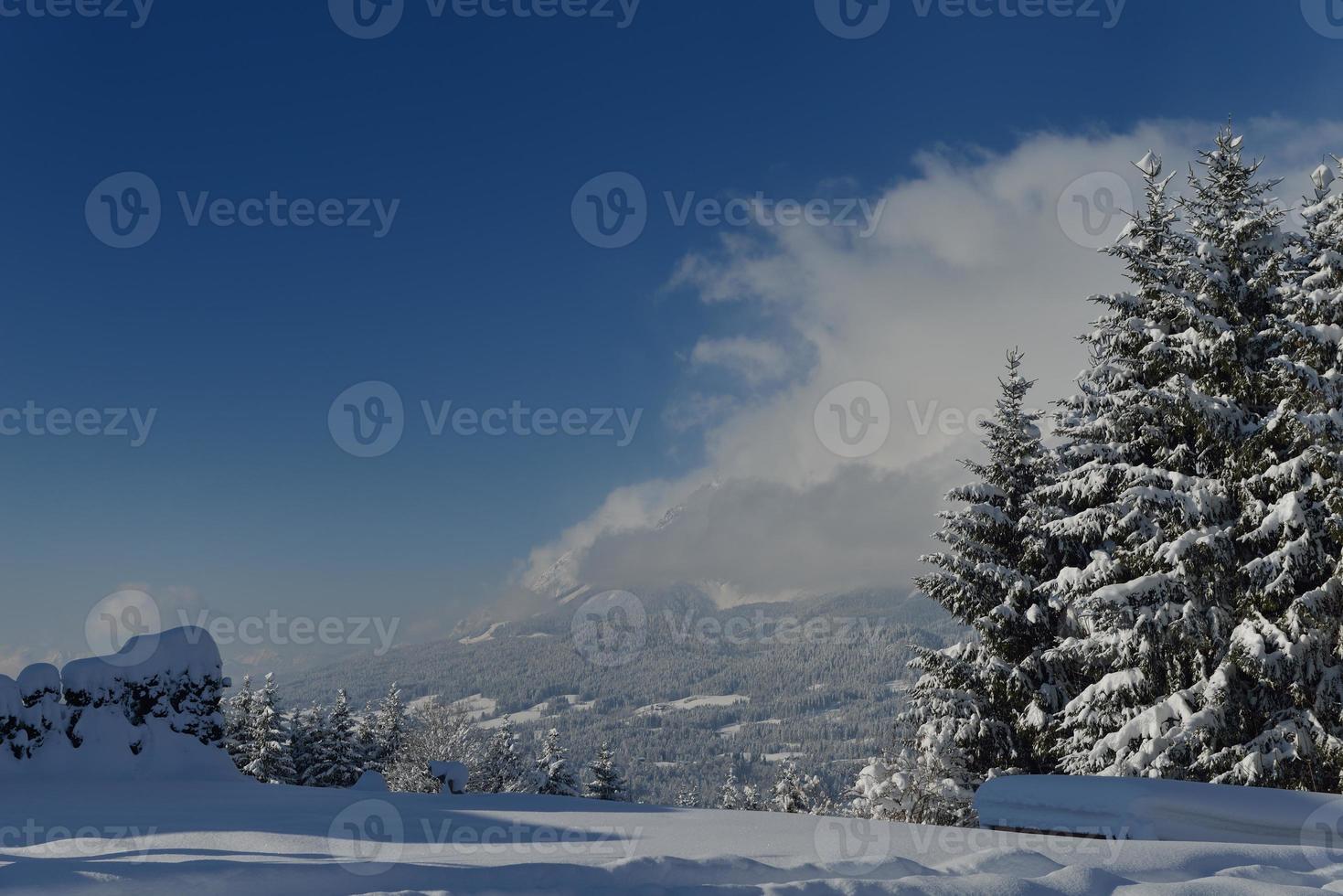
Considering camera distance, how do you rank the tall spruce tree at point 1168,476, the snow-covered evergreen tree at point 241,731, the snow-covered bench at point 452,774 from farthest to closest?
1. the snow-covered evergreen tree at point 241,731
2. the tall spruce tree at point 1168,476
3. the snow-covered bench at point 452,774

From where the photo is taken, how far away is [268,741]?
1359 inches

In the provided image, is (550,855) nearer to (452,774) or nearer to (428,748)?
(452,774)

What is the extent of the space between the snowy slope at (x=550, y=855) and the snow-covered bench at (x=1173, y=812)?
1.02 meters

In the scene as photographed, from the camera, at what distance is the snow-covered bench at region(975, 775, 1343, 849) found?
6.97 meters

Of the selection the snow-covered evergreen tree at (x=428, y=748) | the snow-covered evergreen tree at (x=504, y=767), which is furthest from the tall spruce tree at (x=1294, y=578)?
the snow-covered evergreen tree at (x=504, y=767)

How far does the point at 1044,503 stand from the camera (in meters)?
18.6

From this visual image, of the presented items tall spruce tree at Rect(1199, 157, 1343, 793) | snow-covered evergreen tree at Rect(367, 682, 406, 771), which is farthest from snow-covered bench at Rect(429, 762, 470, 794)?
snow-covered evergreen tree at Rect(367, 682, 406, 771)

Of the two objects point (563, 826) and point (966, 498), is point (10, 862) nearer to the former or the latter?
point (563, 826)

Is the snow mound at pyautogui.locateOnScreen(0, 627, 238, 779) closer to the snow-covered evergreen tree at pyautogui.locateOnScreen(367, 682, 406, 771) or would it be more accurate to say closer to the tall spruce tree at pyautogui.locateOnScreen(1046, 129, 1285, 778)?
the tall spruce tree at pyautogui.locateOnScreen(1046, 129, 1285, 778)

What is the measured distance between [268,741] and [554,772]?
1147 cm

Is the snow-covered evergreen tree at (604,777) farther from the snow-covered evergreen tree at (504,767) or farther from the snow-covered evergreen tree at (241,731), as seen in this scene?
the snow-covered evergreen tree at (241,731)

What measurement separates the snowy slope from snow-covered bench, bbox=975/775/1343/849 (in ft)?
3.36

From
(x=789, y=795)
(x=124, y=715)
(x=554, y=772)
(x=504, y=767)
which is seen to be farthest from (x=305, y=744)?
(x=124, y=715)

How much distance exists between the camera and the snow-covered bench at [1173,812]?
6973 mm
